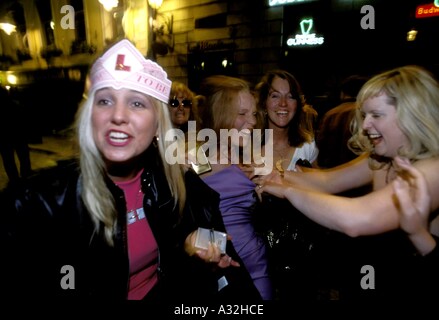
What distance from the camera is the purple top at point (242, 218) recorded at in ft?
8.20

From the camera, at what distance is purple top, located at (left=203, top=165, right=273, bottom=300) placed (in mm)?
2500

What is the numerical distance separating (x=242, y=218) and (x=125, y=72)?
1583mm

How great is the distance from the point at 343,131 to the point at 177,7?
9282mm

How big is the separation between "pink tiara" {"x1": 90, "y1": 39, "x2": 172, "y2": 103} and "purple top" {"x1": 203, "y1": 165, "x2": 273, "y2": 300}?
3.69 ft

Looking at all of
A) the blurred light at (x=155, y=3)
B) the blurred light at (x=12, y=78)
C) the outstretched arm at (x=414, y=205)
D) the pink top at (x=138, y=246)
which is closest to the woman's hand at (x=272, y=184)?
the outstretched arm at (x=414, y=205)

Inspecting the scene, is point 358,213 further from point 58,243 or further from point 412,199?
point 58,243

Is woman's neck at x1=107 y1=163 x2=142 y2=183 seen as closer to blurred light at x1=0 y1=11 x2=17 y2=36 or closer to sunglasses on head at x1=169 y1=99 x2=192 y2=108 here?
sunglasses on head at x1=169 y1=99 x2=192 y2=108

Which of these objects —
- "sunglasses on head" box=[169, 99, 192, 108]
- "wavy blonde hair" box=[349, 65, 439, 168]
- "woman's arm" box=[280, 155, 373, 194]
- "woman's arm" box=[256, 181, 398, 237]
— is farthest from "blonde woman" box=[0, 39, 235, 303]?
"sunglasses on head" box=[169, 99, 192, 108]

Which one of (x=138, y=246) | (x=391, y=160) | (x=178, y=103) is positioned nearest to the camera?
(x=138, y=246)

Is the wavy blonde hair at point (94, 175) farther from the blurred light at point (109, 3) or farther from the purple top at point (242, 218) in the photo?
the blurred light at point (109, 3)

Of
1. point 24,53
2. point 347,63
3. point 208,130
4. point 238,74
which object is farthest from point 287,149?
point 24,53

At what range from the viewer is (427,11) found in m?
5.98

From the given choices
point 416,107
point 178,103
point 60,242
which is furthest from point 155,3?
point 60,242
